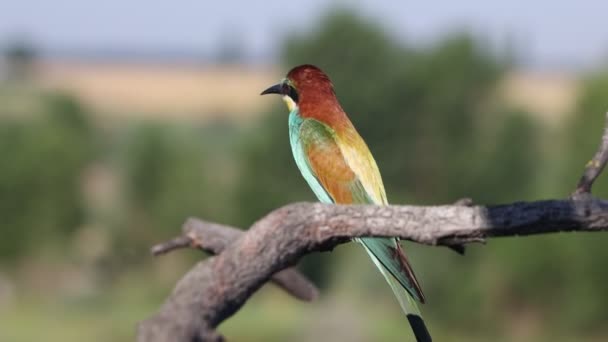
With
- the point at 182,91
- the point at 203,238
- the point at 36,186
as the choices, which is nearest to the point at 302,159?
the point at 203,238

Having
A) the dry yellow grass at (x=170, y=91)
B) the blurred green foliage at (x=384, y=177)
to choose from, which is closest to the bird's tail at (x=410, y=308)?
the blurred green foliage at (x=384, y=177)

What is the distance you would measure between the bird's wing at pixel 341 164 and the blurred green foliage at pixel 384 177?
6.18m

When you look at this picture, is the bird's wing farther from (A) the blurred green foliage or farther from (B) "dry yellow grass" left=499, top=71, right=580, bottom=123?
(B) "dry yellow grass" left=499, top=71, right=580, bottom=123

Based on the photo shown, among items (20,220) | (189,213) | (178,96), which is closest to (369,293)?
(189,213)

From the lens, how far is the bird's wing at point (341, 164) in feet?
9.78

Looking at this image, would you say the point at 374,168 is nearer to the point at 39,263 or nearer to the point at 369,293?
the point at 369,293

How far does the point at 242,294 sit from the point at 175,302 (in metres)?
0.21

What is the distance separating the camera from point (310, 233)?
2.53 metres

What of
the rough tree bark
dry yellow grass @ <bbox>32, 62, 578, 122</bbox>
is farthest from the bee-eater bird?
dry yellow grass @ <bbox>32, 62, 578, 122</bbox>

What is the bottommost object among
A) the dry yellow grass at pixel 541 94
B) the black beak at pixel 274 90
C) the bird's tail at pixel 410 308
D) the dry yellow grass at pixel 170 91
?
the dry yellow grass at pixel 170 91

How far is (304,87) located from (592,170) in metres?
0.99

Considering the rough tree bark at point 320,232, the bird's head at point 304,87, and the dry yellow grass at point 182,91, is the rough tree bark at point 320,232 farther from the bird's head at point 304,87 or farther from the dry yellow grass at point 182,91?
the dry yellow grass at point 182,91

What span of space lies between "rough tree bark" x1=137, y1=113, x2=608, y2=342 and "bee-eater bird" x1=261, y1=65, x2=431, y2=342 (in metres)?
0.37

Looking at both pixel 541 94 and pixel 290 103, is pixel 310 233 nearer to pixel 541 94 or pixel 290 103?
pixel 290 103
